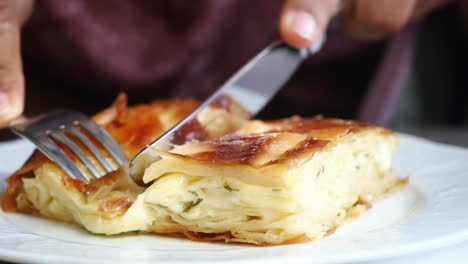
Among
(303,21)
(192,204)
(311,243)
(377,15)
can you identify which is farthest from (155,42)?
(311,243)

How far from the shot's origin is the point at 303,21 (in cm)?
209

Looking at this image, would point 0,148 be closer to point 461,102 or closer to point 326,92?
point 326,92

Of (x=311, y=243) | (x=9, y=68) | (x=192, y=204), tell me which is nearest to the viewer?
(x=311, y=243)

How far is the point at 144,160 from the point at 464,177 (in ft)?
3.03

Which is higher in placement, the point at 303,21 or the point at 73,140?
the point at 303,21

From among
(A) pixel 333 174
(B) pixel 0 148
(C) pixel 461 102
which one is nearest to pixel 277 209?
(A) pixel 333 174

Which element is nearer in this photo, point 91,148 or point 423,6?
point 91,148

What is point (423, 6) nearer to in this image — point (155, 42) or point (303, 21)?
point (303, 21)

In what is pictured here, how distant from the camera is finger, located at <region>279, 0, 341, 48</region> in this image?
2076 millimetres

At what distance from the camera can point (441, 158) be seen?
2139 mm

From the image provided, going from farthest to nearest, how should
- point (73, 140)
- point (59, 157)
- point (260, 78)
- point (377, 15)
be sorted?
point (377, 15), point (260, 78), point (73, 140), point (59, 157)

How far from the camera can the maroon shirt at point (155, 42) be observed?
303cm

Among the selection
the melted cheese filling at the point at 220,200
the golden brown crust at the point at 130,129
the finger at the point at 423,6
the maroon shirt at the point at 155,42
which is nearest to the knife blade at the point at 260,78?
the golden brown crust at the point at 130,129

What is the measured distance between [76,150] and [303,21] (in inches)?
31.9
